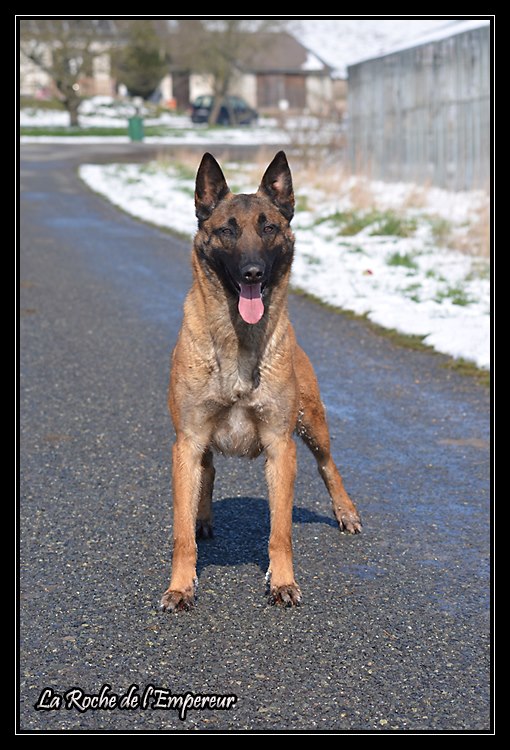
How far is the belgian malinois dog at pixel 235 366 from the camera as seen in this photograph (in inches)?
171

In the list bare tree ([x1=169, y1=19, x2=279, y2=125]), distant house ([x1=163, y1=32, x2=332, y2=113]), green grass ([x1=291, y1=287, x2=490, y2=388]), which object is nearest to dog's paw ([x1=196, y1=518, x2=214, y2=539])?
green grass ([x1=291, y1=287, x2=490, y2=388])

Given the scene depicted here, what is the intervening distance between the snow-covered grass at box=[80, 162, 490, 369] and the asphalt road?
95 cm

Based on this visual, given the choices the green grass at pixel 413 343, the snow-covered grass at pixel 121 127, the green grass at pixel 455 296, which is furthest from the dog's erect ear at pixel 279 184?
the snow-covered grass at pixel 121 127

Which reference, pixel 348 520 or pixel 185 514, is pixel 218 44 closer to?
pixel 348 520

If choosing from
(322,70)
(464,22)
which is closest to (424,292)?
(464,22)

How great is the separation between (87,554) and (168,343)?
4.74 meters

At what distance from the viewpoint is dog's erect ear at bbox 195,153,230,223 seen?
14.9ft

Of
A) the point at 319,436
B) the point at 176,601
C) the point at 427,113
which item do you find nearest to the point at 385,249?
the point at 319,436

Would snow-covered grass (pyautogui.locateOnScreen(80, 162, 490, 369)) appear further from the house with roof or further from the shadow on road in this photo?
the house with roof

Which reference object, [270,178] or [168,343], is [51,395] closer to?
[168,343]

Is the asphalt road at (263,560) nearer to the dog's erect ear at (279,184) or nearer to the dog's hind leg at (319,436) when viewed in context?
the dog's hind leg at (319,436)

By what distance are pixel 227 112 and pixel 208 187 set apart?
67.3m

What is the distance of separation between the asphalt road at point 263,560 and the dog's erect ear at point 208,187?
5.32ft

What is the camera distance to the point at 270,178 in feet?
15.1
